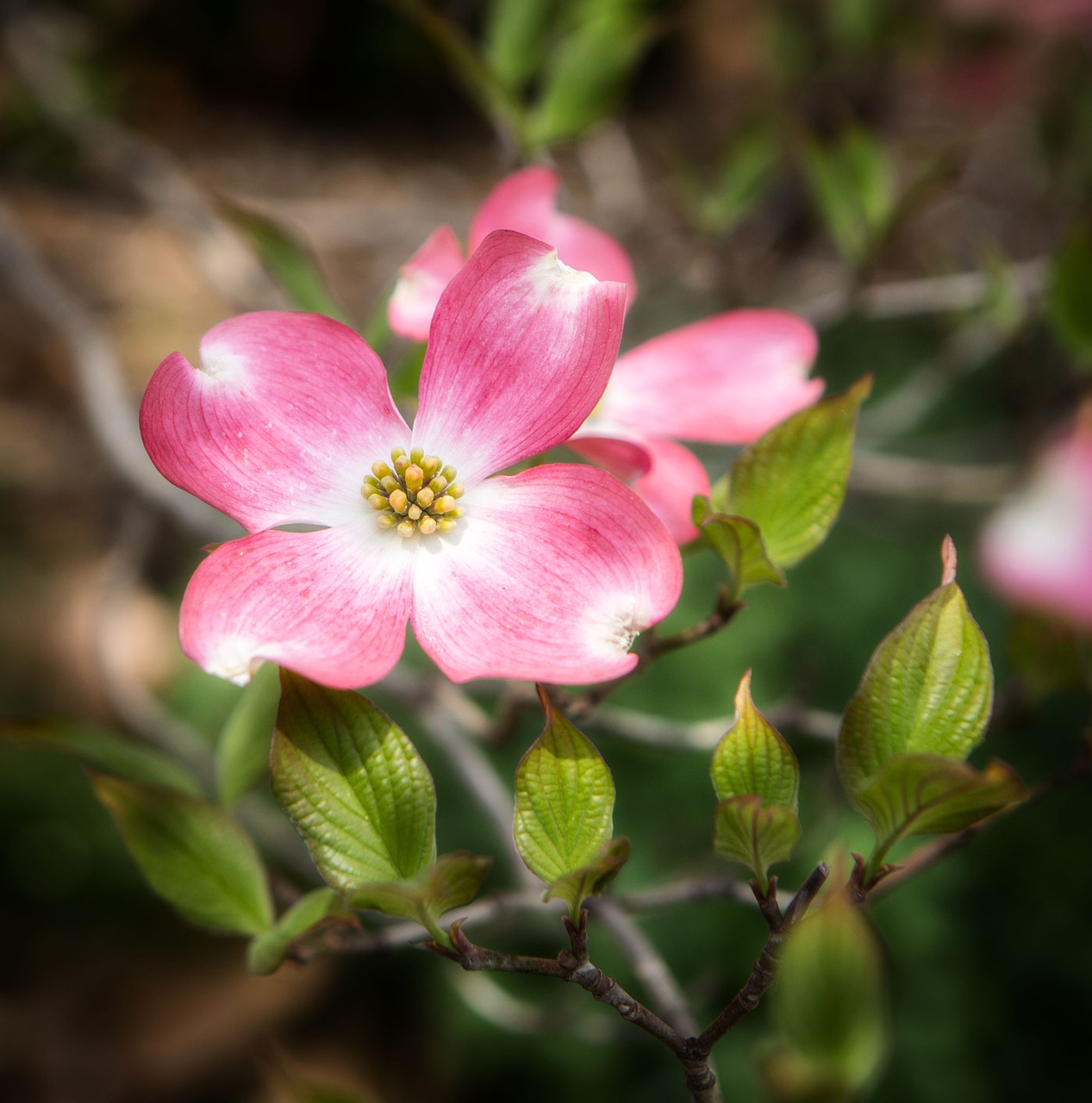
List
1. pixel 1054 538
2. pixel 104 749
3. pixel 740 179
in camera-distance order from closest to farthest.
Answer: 1. pixel 104 749
2. pixel 1054 538
3. pixel 740 179

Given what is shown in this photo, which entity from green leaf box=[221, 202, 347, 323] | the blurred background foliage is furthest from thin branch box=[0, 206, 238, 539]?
green leaf box=[221, 202, 347, 323]

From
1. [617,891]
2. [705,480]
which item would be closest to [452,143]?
[617,891]

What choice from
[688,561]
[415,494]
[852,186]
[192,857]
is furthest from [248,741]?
[688,561]

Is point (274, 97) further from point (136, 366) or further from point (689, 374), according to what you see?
point (689, 374)

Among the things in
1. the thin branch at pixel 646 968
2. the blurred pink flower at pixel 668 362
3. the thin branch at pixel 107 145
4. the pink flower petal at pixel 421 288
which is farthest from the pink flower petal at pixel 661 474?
the thin branch at pixel 107 145

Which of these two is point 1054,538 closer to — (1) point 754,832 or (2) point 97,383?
(1) point 754,832

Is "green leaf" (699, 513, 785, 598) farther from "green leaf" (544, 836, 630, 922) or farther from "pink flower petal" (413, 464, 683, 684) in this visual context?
"green leaf" (544, 836, 630, 922)

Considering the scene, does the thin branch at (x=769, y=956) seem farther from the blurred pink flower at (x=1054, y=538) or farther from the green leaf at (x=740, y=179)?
the green leaf at (x=740, y=179)
